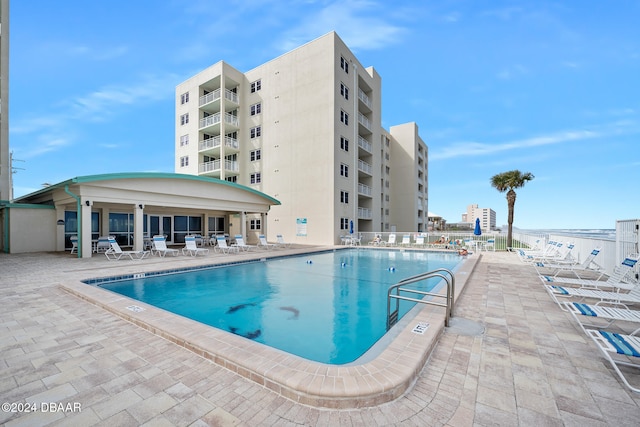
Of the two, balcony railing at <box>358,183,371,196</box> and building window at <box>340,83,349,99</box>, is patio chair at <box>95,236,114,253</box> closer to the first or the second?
balcony railing at <box>358,183,371,196</box>

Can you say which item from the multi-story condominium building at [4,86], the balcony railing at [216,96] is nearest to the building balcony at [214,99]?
the balcony railing at [216,96]

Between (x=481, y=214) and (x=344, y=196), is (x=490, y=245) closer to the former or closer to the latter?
(x=344, y=196)

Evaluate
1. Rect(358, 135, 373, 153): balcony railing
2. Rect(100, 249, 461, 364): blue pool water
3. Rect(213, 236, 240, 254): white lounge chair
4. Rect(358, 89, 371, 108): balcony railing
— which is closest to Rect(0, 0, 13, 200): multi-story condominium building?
Rect(213, 236, 240, 254): white lounge chair

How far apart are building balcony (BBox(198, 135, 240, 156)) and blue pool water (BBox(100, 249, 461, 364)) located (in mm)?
17844

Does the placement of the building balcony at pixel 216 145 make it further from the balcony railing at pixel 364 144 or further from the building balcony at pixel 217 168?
the balcony railing at pixel 364 144

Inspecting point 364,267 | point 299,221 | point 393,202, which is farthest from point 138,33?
point 393,202

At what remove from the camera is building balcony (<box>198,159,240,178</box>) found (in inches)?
1020

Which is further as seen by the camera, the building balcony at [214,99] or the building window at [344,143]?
the building balcony at [214,99]

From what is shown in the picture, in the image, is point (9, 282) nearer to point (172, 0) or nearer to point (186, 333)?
point (186, 333)

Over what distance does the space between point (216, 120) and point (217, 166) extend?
4400 millimetres

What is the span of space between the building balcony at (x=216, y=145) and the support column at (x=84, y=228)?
50.0ft

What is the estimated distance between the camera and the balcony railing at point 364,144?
2575 cm

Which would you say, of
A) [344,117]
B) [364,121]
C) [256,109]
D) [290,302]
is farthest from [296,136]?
[290,302]

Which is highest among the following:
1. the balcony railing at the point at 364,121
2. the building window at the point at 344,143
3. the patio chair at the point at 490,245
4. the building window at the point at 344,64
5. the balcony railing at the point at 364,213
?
the building window at the point at 344,64
